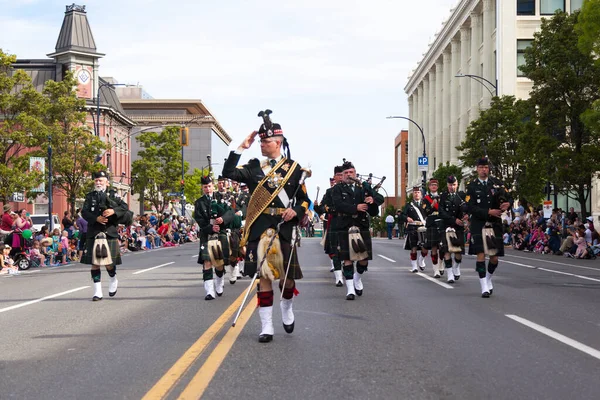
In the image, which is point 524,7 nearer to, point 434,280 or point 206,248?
point 434,280

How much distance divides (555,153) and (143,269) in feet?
61.1

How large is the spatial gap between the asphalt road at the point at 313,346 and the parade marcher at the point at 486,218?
503mm

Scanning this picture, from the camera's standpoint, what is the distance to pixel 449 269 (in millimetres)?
15875

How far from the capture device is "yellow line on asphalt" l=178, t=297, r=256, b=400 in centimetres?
585

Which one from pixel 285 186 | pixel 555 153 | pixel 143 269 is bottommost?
pixel 143 269

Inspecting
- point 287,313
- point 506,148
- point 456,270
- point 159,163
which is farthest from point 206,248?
point 159,163

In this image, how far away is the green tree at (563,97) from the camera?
32406 millimetres

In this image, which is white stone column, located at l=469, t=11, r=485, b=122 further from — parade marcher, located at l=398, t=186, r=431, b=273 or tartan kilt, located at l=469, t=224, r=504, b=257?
tartan kilt, located at l=469, t=224, r=504, b=257

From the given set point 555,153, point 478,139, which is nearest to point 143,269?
point 555,153

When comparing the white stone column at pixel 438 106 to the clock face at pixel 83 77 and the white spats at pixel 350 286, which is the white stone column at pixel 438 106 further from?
the white spats at pixel 350 286

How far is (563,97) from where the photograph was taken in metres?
33.5

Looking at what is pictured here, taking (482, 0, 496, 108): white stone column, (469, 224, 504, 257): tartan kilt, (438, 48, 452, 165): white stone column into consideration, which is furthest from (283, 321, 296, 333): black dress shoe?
(438, 48, 452, 165): white stone column

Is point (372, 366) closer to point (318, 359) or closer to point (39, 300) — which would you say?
point (318, 359)

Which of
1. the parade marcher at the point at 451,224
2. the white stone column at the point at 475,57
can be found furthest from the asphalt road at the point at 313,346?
the white stone column at the point at 475,57
